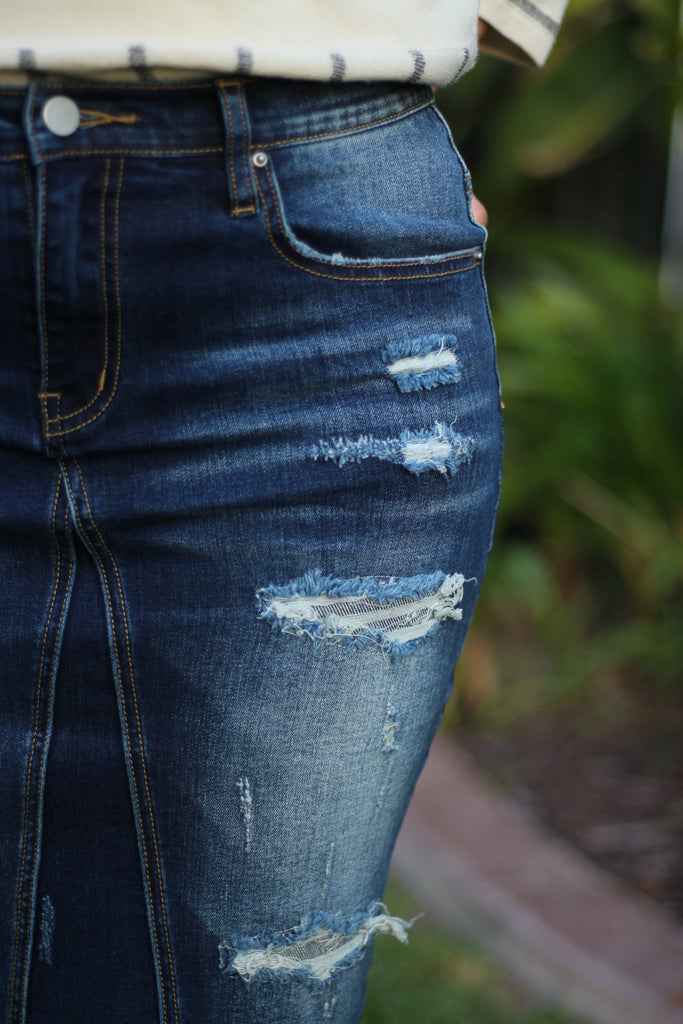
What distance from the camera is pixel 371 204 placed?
89 cm

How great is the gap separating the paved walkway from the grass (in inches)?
1.8

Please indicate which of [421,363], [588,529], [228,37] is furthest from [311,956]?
[588,529]

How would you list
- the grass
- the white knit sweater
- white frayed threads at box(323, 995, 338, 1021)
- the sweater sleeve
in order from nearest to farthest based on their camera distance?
the white knit sweater, white frayed threads at box(323, 995, 338, 1021), the sweater sleeve, the grass

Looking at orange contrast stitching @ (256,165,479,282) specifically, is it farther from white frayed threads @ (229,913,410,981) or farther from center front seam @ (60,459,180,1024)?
white frayed threads @ (229,913,410,981)

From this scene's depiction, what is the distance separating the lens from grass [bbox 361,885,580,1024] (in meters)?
1.93

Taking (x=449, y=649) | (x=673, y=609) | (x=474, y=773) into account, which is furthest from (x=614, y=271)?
(x=449, y=649)

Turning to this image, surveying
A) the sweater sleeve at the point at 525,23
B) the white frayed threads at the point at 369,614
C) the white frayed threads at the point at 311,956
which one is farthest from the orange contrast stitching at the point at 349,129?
the white frayed threads at the point at 311,956

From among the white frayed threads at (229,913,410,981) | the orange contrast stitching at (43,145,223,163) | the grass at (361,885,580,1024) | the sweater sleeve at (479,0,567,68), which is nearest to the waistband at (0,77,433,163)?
the orange contrast stitching at (43,145,223,163)

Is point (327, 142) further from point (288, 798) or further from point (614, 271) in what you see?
point (614, 271)

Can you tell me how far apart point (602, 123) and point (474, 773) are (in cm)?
249

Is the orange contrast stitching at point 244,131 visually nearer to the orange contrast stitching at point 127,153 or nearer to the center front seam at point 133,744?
the orange contrast stitching at point 127,153

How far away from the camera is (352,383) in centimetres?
89

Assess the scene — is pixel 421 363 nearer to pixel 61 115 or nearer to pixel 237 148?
pixel 237 148

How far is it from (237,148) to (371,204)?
0.41ft
